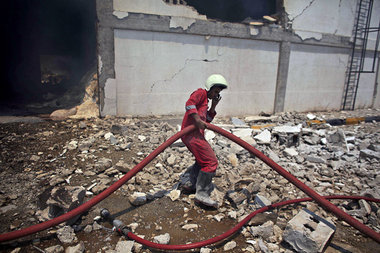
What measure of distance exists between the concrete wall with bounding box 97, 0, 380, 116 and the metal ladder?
0.30 metres

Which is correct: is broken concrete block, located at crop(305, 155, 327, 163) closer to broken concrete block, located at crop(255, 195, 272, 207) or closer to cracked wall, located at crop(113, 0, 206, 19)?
broken concrete block, located at crop(255, 195, 272, 207)

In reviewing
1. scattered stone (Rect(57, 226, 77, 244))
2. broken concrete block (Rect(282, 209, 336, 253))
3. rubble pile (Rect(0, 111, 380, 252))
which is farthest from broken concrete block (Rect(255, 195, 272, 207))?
scattered stone (Rect(57, 226, 77, 244))

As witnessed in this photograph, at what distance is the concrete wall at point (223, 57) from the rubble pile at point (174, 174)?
4.02 feet

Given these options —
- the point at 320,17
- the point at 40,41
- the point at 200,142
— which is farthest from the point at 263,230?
the point at 40,41

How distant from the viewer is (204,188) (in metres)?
3.01

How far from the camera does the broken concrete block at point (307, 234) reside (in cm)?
229

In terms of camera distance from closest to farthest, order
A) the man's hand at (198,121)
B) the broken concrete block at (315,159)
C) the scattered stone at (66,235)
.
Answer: the scattered stone at (66,235) < the man's hand at (198,121) < the broken concrete block at (315,159)

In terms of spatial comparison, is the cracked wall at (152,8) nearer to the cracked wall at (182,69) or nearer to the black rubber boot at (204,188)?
the cracked wall at (182,69)

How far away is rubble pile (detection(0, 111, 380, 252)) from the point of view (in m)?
2.62

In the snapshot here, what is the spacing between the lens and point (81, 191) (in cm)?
278

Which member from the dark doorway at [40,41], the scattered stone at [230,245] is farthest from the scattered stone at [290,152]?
the dark doorway at [40,41]

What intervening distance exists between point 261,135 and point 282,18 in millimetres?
5153

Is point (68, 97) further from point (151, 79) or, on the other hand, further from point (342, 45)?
point (342, 45)

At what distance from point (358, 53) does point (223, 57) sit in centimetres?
667
